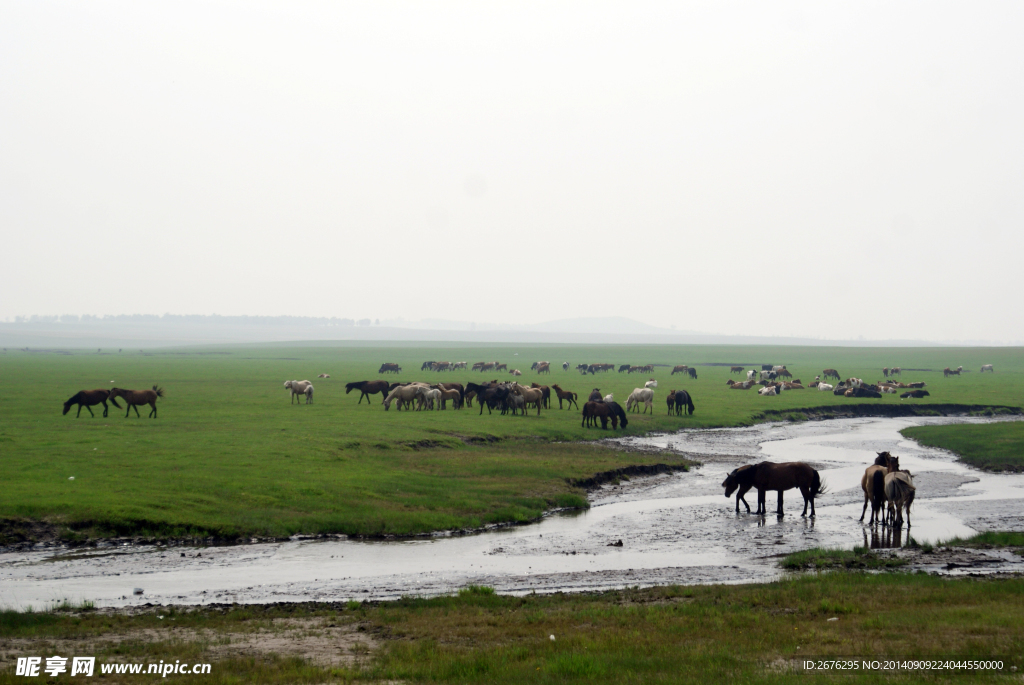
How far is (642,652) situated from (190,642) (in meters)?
6.10

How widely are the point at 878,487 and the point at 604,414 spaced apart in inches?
757

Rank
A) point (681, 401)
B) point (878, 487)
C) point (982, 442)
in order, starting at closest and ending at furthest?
1. point (878, 487)
2. point (982, 442)
3. point (681, 401)

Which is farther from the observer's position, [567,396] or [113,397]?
[567,396]

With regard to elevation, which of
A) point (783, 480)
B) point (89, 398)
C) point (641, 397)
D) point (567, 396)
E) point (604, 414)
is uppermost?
point (89, 398)

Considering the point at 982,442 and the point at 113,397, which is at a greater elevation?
the point at 113,397

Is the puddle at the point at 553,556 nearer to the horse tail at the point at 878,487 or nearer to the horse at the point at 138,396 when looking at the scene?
the horse tail at the point at 878,487

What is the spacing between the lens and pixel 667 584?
13883 millimetres

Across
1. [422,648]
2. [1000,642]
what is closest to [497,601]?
[422,648]

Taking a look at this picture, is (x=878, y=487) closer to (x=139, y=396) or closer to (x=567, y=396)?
(x=567, y=396)

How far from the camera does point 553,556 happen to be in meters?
16.5

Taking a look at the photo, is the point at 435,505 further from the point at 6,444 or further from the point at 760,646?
the point at 6,444

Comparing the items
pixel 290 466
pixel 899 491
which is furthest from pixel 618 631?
pixel 290 466

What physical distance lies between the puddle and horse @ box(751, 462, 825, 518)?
617 mm

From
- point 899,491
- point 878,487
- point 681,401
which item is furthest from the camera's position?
point 681,401
